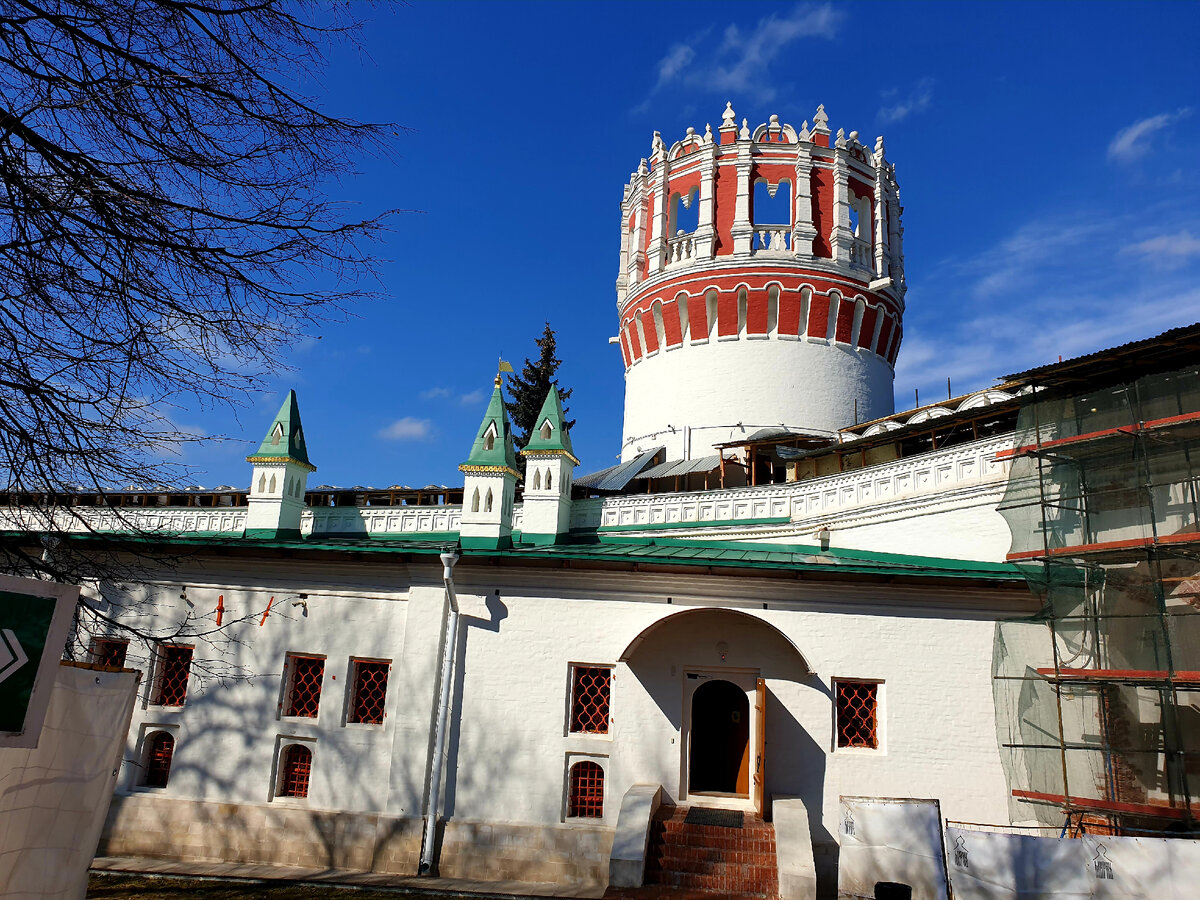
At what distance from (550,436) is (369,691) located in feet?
19.7

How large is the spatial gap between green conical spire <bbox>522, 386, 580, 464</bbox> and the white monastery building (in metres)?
0.08

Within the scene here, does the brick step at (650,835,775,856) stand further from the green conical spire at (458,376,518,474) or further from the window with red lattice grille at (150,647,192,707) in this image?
the window with red lattice grille at (150,647,192,707)

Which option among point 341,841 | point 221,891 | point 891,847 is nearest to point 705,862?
point 891,847

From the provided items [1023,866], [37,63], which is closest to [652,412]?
[1023,866]

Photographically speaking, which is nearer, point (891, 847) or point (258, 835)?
point (891, 847)

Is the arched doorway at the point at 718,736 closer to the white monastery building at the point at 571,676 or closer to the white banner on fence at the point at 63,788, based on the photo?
the white monastery building at the point at 571,676

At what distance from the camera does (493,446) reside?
16.7 metres

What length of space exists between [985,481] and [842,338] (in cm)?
1047

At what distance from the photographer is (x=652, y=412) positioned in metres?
25.8

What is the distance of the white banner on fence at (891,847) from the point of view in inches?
410

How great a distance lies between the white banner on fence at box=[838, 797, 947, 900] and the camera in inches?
410

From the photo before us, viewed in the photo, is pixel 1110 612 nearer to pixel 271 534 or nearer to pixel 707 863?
pixel 707 863

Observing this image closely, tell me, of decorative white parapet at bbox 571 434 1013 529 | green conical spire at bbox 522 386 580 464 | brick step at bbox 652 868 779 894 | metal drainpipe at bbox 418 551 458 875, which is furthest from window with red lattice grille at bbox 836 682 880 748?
green conical spire at bbox 522 386 580 464

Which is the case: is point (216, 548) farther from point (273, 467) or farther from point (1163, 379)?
point (1163, 379)
